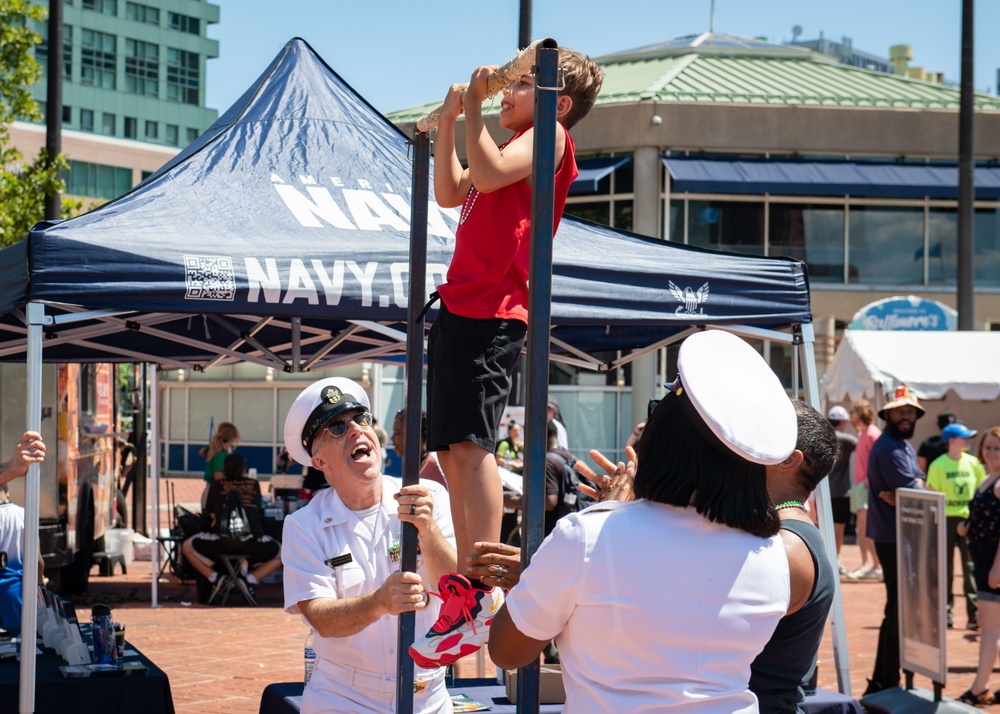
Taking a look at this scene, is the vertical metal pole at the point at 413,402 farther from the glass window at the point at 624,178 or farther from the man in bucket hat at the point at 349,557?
the glass window at the point at 624,178

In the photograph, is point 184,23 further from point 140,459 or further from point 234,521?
point 234,521

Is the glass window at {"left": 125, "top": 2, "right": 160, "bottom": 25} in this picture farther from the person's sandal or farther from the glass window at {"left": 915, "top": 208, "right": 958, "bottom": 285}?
the person's sandal

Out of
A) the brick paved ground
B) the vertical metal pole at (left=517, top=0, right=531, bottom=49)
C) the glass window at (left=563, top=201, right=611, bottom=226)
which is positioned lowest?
the brick paved ground

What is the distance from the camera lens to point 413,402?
3.10 metres

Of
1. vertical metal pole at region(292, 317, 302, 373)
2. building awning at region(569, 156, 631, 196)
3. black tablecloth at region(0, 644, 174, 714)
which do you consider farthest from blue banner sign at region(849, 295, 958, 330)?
black tablecloth at region(0, 644, 174, 714)

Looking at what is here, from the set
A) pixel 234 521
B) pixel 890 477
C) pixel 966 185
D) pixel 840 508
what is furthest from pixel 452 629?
pixel 966 185

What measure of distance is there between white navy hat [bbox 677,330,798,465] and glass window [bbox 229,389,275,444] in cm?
3288

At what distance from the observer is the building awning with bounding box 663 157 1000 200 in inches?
878

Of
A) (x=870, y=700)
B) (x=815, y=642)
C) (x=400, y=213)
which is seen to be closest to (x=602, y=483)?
(x=815, y=642)

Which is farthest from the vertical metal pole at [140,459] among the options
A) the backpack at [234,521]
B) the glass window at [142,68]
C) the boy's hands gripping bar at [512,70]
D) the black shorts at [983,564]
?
the glass window at [142,68]

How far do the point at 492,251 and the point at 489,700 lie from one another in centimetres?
217

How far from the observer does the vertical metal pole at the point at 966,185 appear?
17812 millimetres

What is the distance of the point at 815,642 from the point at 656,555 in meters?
1.12

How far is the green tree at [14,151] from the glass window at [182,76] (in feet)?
242
